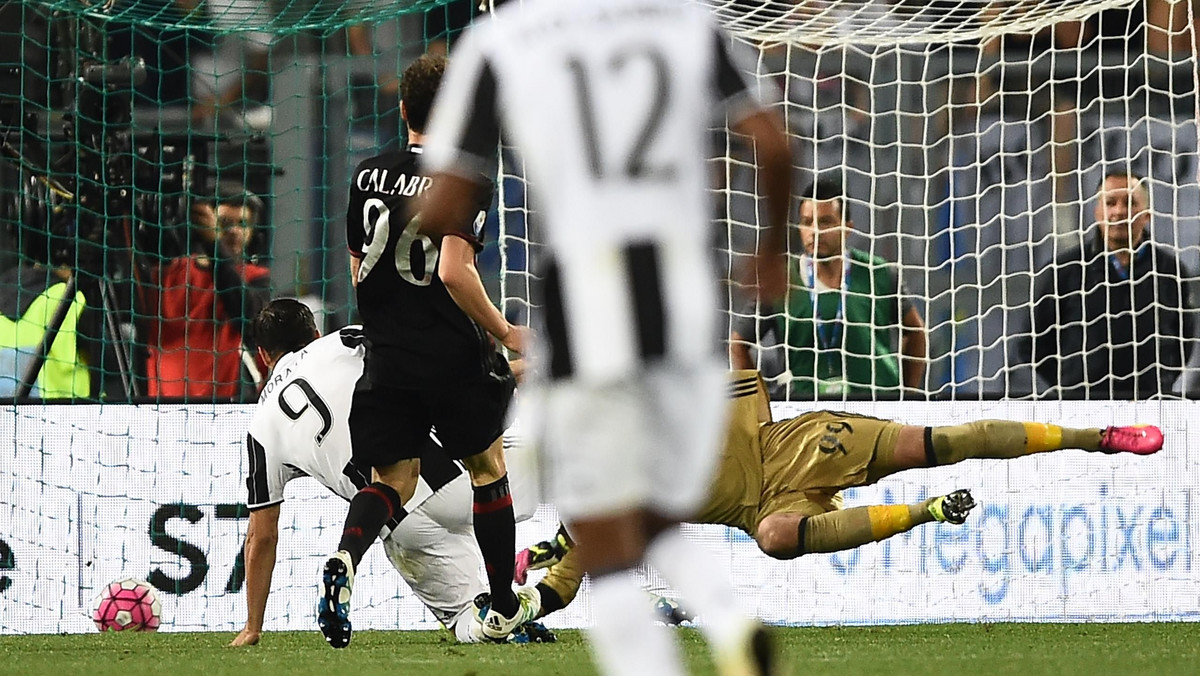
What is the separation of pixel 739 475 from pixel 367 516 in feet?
4.74

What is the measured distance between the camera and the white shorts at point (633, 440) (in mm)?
→ 3363

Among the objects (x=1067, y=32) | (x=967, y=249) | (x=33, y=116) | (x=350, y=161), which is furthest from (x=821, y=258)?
(x=33, y=116)

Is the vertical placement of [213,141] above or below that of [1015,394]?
above

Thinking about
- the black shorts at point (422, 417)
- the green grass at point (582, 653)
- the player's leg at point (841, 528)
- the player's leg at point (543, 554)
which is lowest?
the green grass at point (582, 653)

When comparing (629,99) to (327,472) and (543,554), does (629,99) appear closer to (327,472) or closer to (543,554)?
(327,472)

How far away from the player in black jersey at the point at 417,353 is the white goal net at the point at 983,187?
2.13 metres

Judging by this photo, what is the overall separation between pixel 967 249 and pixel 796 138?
96 cm

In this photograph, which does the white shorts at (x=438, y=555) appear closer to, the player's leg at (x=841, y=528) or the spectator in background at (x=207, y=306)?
the player's leg at (x=841, y=528)

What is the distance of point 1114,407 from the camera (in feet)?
26.2

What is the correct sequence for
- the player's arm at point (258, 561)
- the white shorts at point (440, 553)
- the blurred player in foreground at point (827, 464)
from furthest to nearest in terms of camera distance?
the white shorts at point (440, 553) → the player's arm at point (258, 561) → the blurred player in foreground at point (827, 464)

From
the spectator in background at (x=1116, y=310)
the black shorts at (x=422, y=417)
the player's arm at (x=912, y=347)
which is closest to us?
the black shorts at (x=422, y=417)

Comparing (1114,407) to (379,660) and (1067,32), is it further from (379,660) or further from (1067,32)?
(379,660)

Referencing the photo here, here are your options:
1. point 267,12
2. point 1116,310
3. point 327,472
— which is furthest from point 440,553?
point 1116,310

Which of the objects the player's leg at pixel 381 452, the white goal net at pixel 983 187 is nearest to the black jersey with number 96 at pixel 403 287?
the player's leg at pixel 381 452
